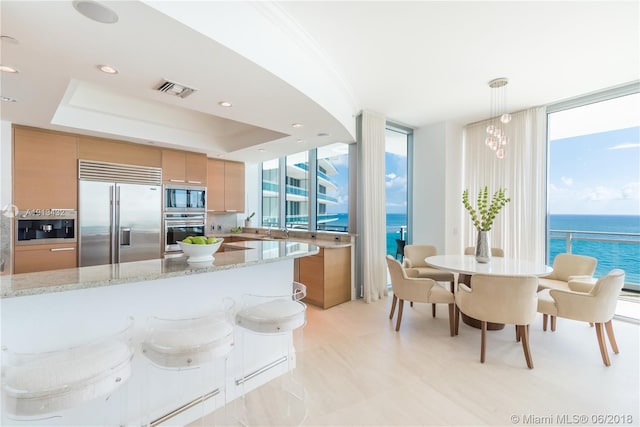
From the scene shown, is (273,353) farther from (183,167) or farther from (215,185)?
(215,185)

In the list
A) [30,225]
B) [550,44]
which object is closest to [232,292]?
[30,225]

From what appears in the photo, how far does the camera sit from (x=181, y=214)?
15.3 feet

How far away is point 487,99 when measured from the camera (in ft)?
12.8

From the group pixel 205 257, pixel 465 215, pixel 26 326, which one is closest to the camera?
pixel 26 326

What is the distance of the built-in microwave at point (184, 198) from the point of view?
449 centimetres

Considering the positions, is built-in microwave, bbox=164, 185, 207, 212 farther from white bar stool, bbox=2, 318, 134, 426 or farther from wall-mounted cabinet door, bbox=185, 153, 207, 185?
white bar stool, bbox=2, 318, 134, 426

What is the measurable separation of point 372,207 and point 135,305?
3356 mm

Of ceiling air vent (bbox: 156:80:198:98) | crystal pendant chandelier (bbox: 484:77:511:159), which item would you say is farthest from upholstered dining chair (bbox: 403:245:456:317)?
ceiling air vent (bbox: 156:80:198:98)

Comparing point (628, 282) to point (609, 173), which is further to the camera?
point (609, 173)

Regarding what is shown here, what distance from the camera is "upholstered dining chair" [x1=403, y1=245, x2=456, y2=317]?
3.81 metres

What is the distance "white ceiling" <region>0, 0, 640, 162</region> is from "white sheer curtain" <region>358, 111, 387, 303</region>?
0.41 m

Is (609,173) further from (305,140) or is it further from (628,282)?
(305,140)

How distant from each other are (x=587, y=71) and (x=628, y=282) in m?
3.27

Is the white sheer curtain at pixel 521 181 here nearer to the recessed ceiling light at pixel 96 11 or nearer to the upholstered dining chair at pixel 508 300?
the upholstered dining chair at pixel 508 300
